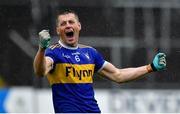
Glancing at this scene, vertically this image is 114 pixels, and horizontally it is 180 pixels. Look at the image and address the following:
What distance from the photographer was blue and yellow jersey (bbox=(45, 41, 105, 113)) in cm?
467

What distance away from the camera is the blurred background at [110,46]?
832cm

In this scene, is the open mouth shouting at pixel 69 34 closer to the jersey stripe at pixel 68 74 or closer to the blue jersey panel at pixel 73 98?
the jersey stripe at pixel 68 74

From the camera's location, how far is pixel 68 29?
15.6ft

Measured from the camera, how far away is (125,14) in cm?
854

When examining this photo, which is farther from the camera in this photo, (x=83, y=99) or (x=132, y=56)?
(x=132, y=56)

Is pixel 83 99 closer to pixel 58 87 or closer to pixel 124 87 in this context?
pixel 58 87

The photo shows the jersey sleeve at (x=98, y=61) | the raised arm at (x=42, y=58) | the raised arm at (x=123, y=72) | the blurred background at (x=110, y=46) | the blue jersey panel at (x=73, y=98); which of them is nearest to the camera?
the raised arm at (x=42, y=58)

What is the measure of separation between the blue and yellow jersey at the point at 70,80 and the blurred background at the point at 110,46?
346 centimetres

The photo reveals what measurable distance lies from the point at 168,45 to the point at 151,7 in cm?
41

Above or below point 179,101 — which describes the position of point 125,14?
above

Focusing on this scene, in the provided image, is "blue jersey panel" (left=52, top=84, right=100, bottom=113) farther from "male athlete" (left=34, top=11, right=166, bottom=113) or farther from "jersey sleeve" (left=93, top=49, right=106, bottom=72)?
"jersey sleeve" (left=93, top=49, right=106, bottom=72)

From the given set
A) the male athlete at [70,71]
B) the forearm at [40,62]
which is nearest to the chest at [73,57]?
the male athlete at [70,71]

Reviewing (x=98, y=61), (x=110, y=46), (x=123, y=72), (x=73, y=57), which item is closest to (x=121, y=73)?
(x=123, y=72)

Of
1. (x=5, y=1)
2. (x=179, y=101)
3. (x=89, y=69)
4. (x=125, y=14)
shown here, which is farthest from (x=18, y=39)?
(x=89, y=69)
